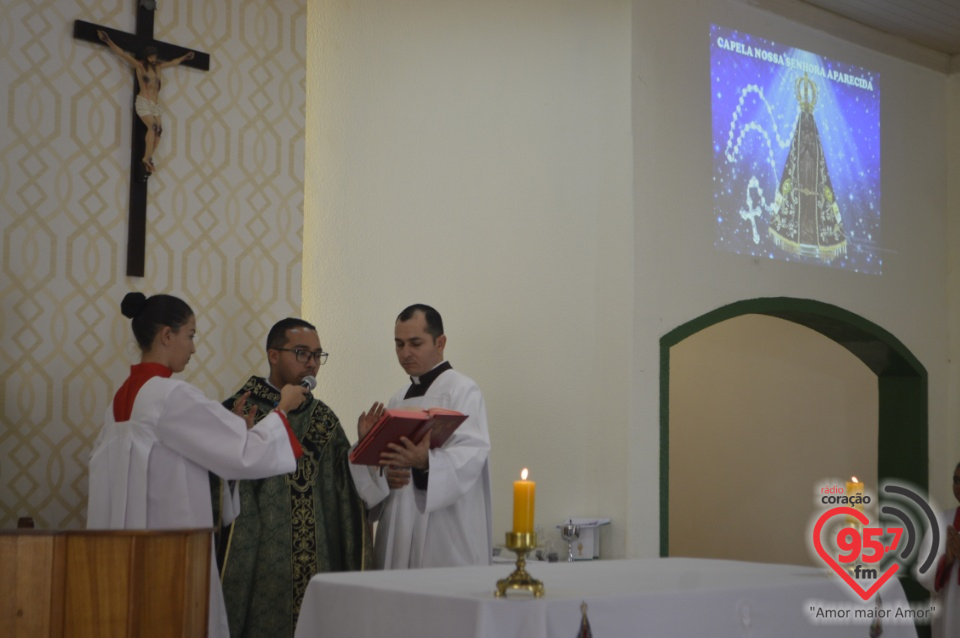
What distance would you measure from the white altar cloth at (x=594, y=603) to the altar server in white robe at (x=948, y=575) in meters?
2.40

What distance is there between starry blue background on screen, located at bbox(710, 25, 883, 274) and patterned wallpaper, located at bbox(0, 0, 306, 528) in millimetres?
2670

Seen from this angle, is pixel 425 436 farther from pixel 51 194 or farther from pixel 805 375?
pixel 805 375

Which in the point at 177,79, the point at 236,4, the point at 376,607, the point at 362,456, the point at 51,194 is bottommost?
the point at 376,607

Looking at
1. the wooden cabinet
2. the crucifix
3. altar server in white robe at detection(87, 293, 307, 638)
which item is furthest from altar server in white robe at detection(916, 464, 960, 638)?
the crucifix

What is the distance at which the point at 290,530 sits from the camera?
532 cm

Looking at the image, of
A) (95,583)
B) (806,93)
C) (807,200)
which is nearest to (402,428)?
(95,583)

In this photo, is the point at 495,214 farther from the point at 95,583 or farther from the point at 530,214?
the point at 95,583

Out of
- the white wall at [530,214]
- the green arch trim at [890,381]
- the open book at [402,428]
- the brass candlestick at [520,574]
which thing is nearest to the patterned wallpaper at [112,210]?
the white wall at [530,214]

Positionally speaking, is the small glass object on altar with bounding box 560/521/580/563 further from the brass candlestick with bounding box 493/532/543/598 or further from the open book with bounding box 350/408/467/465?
the brass candlestick with bounding box 493/532/543/598

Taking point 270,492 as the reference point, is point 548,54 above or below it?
above

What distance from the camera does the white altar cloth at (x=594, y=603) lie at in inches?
121

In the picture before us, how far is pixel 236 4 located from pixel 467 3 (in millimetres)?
1481

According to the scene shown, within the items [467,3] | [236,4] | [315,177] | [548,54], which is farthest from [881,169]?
[236,4]

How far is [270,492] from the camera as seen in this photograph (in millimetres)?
5297
